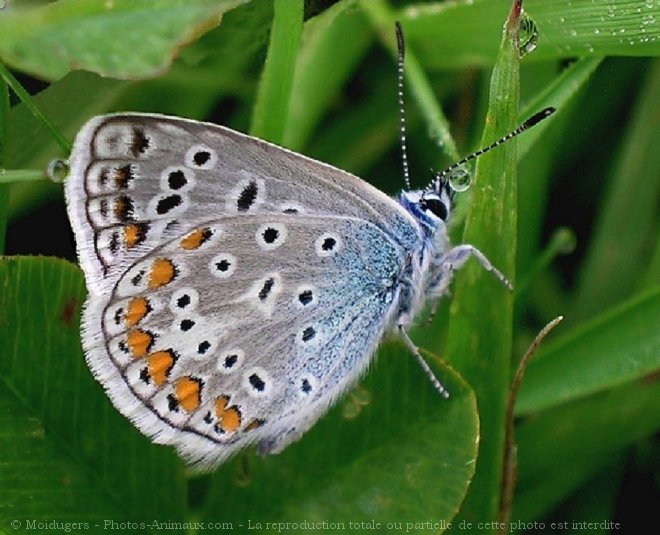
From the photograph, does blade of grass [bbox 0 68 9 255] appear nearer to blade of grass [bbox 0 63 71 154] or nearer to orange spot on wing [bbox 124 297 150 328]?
blade of grass [bbox 0 63 71 154]

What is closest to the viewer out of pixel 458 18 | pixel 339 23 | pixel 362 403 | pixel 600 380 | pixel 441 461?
pixel 441 461

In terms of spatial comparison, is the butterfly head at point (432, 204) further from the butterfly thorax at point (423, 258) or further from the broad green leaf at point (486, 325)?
the broad green leaf at point (486, 325)

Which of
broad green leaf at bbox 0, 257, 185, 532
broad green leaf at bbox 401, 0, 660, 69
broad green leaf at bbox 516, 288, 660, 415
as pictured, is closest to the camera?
broad green leaf at bbox 0, 257, 185, 532

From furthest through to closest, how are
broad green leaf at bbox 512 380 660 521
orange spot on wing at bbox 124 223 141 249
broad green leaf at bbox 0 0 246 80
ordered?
1. broad green leaf at bbox 512 380 660 521
2. orange spot on wing at bbox 124 223 141 249
3. broad green leaf at bbox 0 0 246 80

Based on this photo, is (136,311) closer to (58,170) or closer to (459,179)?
(58,170)

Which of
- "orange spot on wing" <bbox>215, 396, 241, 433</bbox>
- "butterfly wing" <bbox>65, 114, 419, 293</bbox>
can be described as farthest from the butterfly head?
"orange spot on wing" <bbox>215, 396, 241, 433</bbox>

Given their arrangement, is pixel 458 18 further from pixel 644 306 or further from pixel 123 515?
pixel 123 515

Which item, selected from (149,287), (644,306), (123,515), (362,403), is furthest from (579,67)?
(123,515)
